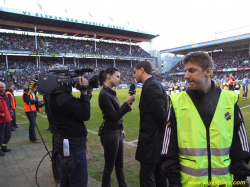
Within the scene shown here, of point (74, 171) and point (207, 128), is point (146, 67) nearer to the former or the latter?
point (207, 128)

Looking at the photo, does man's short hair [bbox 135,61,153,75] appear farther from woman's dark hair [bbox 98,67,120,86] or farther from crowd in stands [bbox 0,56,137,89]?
crowd in stands [bbox 0,56,137,89]

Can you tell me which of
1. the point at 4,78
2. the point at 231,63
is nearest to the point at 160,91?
the point at 4,78

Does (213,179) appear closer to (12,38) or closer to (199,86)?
(199,86)

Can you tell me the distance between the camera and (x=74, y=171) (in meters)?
2.19

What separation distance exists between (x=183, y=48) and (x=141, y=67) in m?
56.0

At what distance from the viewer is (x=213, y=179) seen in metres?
1.47

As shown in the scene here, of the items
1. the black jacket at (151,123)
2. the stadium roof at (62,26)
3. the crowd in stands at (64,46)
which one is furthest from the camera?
the crowd in stands at (64,46)

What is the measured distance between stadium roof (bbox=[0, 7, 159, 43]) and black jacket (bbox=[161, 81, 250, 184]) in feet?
137

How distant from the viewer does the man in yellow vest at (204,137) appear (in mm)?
1478

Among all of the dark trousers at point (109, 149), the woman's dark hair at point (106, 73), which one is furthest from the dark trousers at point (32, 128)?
the dark trousers at point (109, 149)

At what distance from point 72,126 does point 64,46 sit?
47.7 metres

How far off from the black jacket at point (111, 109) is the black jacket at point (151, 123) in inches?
11.8

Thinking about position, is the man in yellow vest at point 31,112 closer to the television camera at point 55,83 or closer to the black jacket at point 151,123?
the television camera at point 55,83

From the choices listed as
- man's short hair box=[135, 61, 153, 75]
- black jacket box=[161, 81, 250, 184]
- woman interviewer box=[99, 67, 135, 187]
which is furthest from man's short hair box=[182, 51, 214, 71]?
woman interviewer box=[99, 67, 135, 187]
